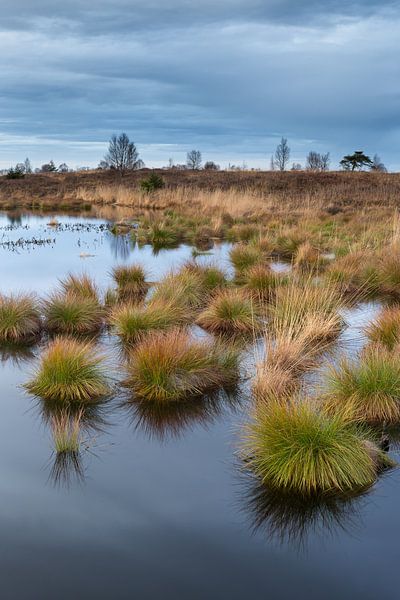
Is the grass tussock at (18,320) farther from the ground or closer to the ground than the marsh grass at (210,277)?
closer to the ground

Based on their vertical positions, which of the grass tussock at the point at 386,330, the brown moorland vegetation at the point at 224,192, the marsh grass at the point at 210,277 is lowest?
the grass tussock at the point at 386,330

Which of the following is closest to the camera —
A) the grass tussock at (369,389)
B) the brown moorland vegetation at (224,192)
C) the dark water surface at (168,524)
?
the dark water surface at (168,524)

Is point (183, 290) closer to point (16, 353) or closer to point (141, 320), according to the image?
point (141, 320)

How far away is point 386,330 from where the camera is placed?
781 centimetres

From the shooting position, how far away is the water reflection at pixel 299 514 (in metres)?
4.18

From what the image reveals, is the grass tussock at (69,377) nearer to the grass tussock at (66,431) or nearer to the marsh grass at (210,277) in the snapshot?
the grass tussock at (66,431)

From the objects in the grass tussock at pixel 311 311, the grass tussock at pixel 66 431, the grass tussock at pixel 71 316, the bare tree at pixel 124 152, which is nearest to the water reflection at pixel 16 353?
the grass tussock at pixel 71 316

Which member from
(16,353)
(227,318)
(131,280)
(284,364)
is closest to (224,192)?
(131,280)

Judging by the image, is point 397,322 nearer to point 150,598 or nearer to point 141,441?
point 141,441

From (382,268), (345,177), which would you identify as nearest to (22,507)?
(382,268)

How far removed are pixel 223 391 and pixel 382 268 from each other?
21.6 ft

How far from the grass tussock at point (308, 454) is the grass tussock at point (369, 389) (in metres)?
0.60

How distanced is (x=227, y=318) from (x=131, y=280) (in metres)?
3.49

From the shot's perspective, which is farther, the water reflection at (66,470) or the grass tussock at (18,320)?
the grass tussock at (18,320)
